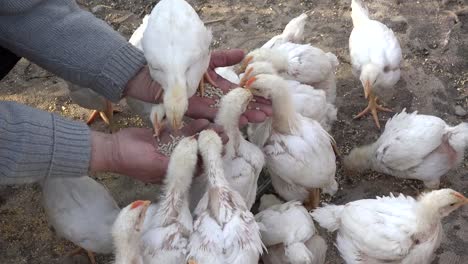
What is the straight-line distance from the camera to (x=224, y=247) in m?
2.08

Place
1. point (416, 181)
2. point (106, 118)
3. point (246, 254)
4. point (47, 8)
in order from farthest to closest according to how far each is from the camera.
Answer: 1. point (106, 118)
2. point (416, 181)
3. point (47, 8)
4. point (246, 254)

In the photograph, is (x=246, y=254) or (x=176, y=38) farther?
(x=176, y=38)

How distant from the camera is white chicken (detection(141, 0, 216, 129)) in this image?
2.22 metres

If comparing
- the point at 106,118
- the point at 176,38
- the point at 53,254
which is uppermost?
the point at 176,38

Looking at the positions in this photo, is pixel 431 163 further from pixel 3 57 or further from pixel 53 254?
pixel 3 57

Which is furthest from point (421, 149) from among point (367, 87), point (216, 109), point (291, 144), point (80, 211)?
point (80, 211)

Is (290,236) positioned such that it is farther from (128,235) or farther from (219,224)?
(128,235)

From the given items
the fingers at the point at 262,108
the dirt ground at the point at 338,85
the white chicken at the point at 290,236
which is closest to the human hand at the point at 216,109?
the fingers at the point at 262,108

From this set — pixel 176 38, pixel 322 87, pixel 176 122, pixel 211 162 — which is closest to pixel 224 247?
pixel 211 162

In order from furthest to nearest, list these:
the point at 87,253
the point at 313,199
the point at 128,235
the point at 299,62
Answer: the point at 299,62 < the point at 313,199 < the point at 87,253 < the point at 128,235

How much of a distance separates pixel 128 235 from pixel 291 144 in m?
0.80

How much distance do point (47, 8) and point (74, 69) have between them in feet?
0.85

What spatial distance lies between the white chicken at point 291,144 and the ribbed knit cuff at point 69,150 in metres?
0.70

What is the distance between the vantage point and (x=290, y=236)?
2240mm
